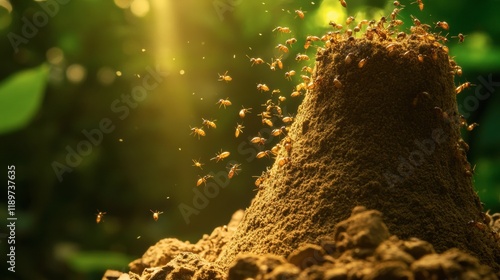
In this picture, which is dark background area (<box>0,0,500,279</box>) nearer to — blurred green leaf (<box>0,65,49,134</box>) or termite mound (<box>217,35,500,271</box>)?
blurred green leaf (<box>0,65,49,134</box>)

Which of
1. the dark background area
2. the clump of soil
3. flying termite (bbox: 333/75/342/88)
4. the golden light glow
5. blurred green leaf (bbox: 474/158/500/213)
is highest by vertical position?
the golden light glow

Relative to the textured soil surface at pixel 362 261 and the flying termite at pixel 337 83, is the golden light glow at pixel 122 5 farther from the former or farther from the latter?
the textured soil surface at pixel 362 261

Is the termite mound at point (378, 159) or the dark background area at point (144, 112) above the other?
the dark background area at point (144, 112)

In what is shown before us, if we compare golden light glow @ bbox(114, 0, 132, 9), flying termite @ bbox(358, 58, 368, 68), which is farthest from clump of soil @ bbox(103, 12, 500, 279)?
golden light glow @ bbox(114, 0, 132, 9)

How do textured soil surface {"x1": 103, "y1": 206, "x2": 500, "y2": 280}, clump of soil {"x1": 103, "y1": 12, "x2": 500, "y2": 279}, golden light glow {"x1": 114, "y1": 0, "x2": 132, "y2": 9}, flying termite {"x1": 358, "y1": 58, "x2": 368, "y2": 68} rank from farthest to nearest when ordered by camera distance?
golden light glow {"x1": 114, "y1": 0, "x2": 132, "y2": 9}
flying termite {"x1": 358, "y1": 58, "x2": 368, "y2": 68}
clump of soil {"x1": 103, "y1": 12, "x2": 500, "y2": 279}
textured soil surface {"x1": 103, "y1": 206, "x2": 500, "y2": 280}

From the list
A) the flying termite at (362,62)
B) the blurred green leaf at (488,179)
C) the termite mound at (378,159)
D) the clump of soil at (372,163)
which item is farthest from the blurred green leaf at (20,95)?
the blurred green leaf at (488,179)

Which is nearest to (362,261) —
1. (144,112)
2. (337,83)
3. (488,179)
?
(337,83)
